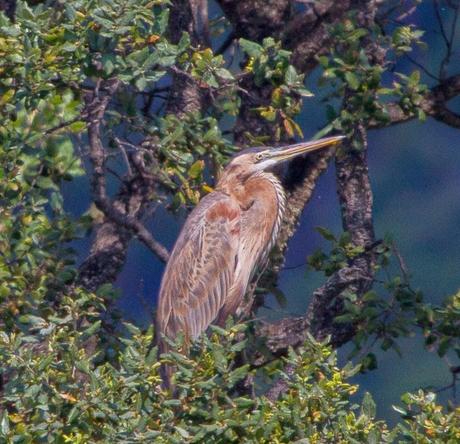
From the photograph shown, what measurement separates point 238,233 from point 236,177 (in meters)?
0.26

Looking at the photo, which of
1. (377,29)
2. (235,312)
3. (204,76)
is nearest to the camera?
(204,76)

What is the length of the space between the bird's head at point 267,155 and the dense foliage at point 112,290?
11 cm

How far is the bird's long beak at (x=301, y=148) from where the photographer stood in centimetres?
507

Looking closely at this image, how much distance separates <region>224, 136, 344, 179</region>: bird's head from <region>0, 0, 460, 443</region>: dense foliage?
0.11 metres

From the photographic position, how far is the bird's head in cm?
512

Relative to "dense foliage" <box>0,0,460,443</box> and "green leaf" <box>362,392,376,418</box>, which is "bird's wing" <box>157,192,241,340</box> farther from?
"green leaf" <box>362,392,376,418</box>

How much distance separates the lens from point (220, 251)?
5.29m

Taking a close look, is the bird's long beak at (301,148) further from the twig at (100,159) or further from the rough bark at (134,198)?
the twig at (100,159)

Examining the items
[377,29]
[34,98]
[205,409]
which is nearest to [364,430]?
[205,409]

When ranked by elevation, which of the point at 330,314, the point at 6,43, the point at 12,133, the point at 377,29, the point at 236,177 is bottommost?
the point at 330,314

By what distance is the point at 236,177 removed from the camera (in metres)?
5.46

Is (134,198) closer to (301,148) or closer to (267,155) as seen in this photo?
(267,155)

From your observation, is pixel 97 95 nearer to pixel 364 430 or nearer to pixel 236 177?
pixel 236 177

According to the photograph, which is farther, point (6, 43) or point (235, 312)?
point (235, 312)
